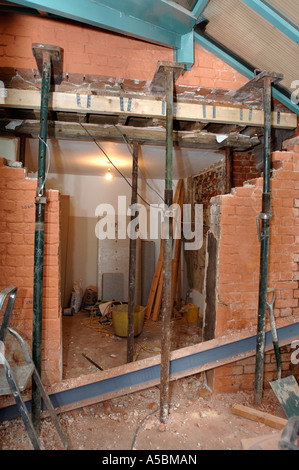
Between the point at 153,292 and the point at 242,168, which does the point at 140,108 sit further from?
the point at 153,292

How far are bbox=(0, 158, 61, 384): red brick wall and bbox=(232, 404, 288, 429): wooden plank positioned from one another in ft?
5.15

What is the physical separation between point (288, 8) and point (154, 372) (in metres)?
3.10

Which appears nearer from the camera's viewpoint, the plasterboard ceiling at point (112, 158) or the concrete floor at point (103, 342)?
the concrete floor at point (103, 342)

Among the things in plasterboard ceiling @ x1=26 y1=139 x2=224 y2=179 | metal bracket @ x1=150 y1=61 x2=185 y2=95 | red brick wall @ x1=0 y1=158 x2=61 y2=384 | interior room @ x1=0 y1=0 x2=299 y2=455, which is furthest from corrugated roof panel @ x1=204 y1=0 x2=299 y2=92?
red brick wall @ x1=0 y1=158 x2=61 y2=384

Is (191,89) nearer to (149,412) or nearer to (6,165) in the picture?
(6,165)

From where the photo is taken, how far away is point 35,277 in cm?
226

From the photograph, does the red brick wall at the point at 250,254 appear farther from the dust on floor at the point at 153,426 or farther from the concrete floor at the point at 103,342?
the concrete floor at the point at 103,342

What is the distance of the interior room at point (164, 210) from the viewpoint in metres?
2.32

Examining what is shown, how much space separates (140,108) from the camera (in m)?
2.76

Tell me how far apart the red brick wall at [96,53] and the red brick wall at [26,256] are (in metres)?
0.99

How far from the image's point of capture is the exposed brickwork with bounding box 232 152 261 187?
403 centimetres

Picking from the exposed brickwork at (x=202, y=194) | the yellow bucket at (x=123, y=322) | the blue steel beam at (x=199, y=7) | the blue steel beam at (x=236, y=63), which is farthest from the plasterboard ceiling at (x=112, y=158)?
the yellow bucket at (x=123, y=322)
